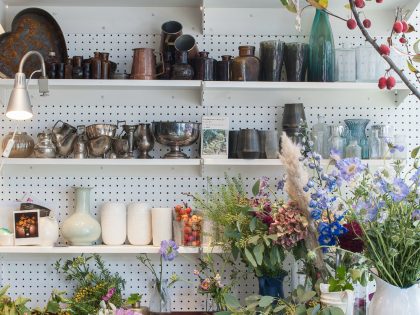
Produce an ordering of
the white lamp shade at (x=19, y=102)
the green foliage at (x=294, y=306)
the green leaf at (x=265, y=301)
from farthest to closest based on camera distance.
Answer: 1. the white lamp shade at (x=19, y=102)
2. the green leaf at (x=265, y=301)
3. the green foliage at (x=294, y=306)

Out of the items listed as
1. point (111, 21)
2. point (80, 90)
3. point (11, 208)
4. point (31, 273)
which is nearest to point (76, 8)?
point (111, 21)

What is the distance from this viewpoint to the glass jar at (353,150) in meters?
2.70

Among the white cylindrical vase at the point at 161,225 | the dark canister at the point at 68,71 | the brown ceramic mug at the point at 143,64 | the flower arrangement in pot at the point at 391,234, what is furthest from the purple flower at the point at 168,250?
the flower arrangement in pot at the point at 391,234

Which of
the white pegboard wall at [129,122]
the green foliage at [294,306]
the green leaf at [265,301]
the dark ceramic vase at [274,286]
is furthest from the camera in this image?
the white pegboard wall at [129,122]

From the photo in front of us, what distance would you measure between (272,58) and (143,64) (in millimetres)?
556

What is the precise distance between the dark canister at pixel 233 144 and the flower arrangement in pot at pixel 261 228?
0.40ft

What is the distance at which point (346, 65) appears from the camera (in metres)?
2.73

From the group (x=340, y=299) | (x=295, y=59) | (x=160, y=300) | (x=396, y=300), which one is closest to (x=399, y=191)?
(x=396, y=300)

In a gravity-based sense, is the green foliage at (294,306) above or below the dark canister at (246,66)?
below

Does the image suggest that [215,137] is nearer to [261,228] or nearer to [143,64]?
[143,64]

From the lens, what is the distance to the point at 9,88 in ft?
9.43

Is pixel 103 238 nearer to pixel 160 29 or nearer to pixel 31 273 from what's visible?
pixel 31 273

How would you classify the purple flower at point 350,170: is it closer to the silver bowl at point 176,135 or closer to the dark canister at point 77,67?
the silver bowl at point 176,135

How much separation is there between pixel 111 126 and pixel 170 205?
45cm
